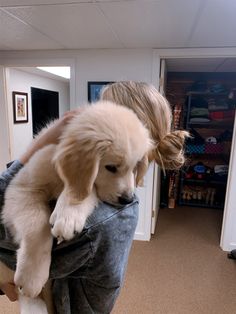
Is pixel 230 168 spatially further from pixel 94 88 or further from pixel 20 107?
pixel 20 107

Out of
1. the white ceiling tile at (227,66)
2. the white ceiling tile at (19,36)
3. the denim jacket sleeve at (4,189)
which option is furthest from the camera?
the white ceiling tile at (227,66)

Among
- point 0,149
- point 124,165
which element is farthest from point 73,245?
point 0,149

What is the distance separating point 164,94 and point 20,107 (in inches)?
100.0

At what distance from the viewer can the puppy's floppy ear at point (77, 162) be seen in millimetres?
761

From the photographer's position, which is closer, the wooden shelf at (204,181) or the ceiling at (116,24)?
the ceiling at (116,24)

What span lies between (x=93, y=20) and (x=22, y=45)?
45.7 inches

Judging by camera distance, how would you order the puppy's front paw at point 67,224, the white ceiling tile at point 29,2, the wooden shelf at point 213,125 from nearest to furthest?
the puppy's front paw at point 67,224
the white ceiling tile at point 29,2
the wooden shelf at point 213,125

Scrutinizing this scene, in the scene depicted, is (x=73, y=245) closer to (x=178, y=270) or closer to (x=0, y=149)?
(x=178, y=270)

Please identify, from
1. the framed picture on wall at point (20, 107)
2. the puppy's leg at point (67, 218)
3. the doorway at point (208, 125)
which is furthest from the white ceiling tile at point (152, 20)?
the framed picture on wall at point (20, 107)

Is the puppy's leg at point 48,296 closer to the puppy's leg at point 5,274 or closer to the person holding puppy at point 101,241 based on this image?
the person holding puppy at point 101,241

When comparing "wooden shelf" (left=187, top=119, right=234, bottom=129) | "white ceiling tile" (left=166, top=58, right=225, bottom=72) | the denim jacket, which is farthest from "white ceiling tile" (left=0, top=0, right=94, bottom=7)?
"wooden shelf" (left=187, top=119, right=234, bottom=129)

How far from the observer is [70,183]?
775 mm

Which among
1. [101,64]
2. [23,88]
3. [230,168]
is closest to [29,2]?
[101,64]

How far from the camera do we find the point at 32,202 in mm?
824
